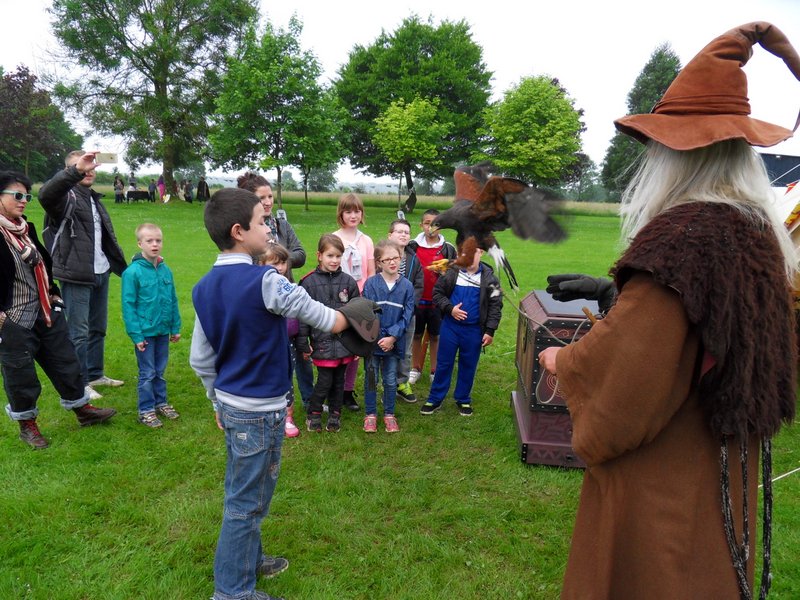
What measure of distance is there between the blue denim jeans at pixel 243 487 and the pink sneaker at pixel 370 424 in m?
2.15

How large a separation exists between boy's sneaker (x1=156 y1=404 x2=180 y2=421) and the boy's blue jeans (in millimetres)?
2430

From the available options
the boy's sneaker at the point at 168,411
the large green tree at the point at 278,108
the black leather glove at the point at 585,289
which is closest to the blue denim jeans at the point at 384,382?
the boy's sneaker at the point at 168,411

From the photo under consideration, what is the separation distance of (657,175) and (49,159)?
55846 millimetres

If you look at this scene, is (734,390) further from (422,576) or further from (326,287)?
(326,287)

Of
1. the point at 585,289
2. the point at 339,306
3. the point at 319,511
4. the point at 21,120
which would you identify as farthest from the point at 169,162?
the point at 585,289

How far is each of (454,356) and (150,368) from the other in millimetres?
2801

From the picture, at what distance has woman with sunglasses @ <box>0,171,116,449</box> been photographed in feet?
12.5

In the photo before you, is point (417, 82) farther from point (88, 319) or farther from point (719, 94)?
point (719, 94)

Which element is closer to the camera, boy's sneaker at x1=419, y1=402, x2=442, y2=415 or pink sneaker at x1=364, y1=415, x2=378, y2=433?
pink sneaker at x1=364, y1=415, x2=378, y2=433

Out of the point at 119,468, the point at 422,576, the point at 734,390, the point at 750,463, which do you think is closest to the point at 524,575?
the point at 422,576

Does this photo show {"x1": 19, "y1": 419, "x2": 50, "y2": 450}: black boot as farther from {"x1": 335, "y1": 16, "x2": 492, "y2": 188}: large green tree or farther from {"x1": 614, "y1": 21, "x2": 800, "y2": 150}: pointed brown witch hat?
{"x1": 335, "y1": 16, "x2": 492, "y2": 188}: large green tree

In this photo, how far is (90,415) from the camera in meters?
4.46

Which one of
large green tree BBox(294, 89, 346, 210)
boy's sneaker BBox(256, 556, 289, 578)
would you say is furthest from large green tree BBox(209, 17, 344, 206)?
boy's sneaker BBox(256, 556, 289, 578)

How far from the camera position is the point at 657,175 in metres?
1.57
